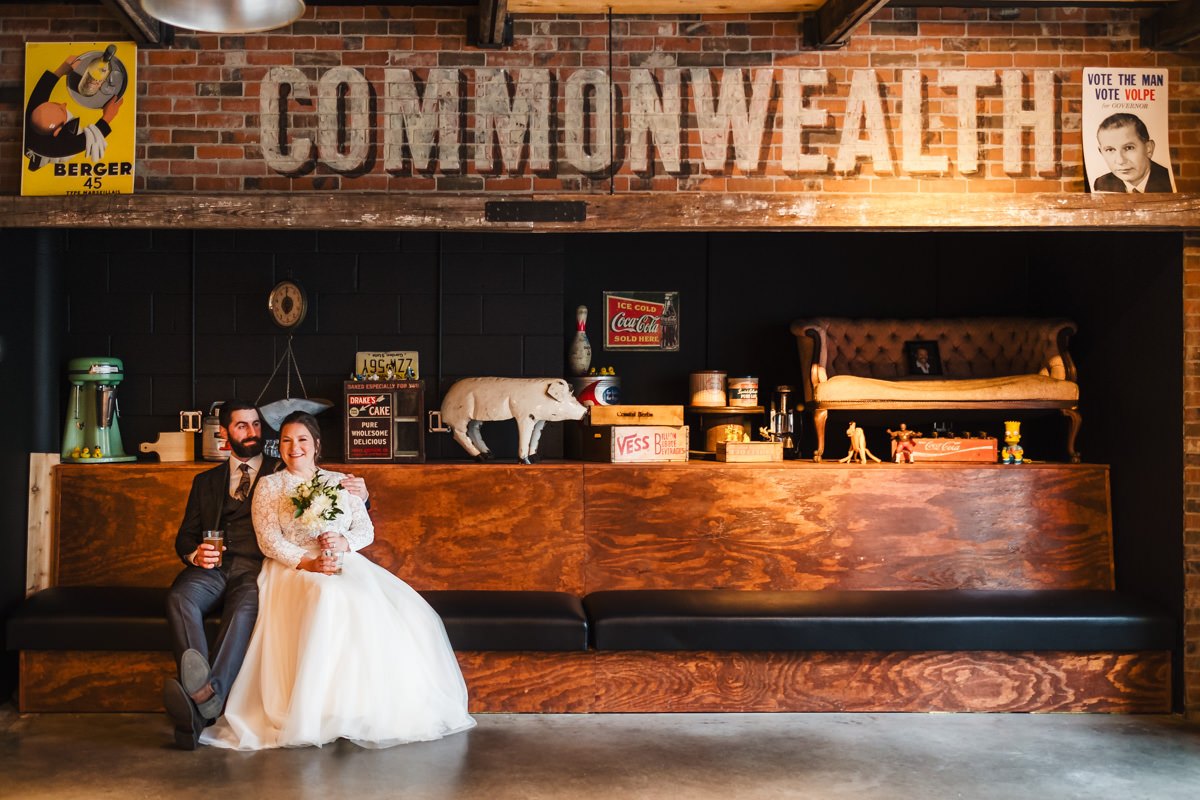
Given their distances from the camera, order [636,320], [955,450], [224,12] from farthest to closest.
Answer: [636,320] → [955,450] → [224,12]

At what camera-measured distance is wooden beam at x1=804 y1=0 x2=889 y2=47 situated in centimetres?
427

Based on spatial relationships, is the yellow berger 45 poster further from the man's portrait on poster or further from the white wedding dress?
the man's portrait on poster

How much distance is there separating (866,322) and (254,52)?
153 inches

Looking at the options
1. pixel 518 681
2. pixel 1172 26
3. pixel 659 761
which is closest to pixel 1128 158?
pixel 1172 26

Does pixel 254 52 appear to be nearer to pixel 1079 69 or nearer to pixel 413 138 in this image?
pixel 413 138

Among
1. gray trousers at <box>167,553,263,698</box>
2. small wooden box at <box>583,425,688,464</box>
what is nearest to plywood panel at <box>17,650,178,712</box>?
gray trousers at <box>167,553,263,698</box>

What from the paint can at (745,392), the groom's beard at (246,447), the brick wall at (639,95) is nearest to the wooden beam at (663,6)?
the brick wall at (639,95)

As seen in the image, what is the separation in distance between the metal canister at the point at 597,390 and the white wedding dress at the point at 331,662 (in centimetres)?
175

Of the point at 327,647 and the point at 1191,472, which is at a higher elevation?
the point at 1191,472

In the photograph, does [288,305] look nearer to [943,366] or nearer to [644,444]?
[644,444]

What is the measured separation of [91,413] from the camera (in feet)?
17.5

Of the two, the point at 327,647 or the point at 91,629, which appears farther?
the point at 91,629

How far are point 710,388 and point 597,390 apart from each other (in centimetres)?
69

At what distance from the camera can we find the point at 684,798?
3.69m
